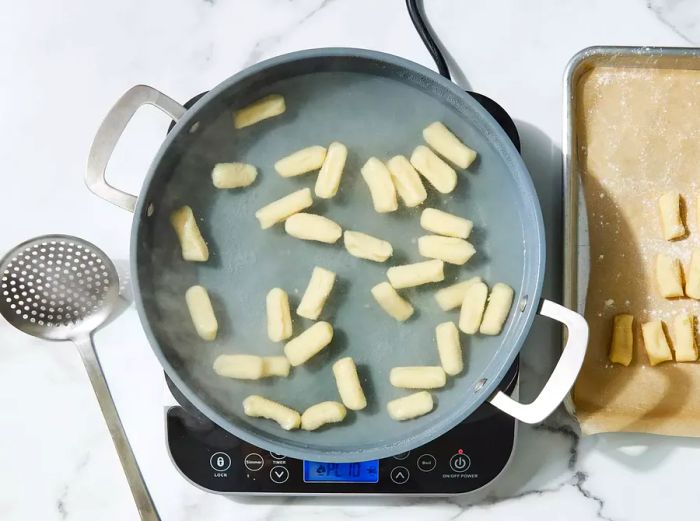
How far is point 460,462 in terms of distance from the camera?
83cm

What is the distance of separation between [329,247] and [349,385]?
5.3 inches

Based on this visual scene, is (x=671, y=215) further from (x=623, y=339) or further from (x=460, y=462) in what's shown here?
(x=460, y=462)

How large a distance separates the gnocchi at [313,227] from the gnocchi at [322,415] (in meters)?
0.16

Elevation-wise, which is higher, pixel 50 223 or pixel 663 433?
pixel 50 223

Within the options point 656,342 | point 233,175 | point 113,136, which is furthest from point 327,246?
point 656,342

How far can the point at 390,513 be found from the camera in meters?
0.87

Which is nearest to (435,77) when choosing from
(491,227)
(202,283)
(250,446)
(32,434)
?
(491,227)

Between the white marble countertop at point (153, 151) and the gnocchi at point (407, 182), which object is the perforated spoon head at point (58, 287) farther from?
the gnocchi at point (407, 182)

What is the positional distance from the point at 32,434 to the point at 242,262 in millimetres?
306

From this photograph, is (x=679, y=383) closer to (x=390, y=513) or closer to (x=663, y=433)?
(x=663, y=433)

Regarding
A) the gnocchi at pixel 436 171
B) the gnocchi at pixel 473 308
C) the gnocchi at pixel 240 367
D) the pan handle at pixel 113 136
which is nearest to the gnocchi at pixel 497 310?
the gnocchi at pixel 473 308

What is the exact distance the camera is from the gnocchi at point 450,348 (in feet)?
2.51

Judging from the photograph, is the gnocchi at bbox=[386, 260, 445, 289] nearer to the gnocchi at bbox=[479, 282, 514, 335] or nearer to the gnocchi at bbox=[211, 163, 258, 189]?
the gnocchi at bbox=[479, 282, 514, 335]

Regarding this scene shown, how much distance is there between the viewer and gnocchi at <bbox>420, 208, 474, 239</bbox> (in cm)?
77
